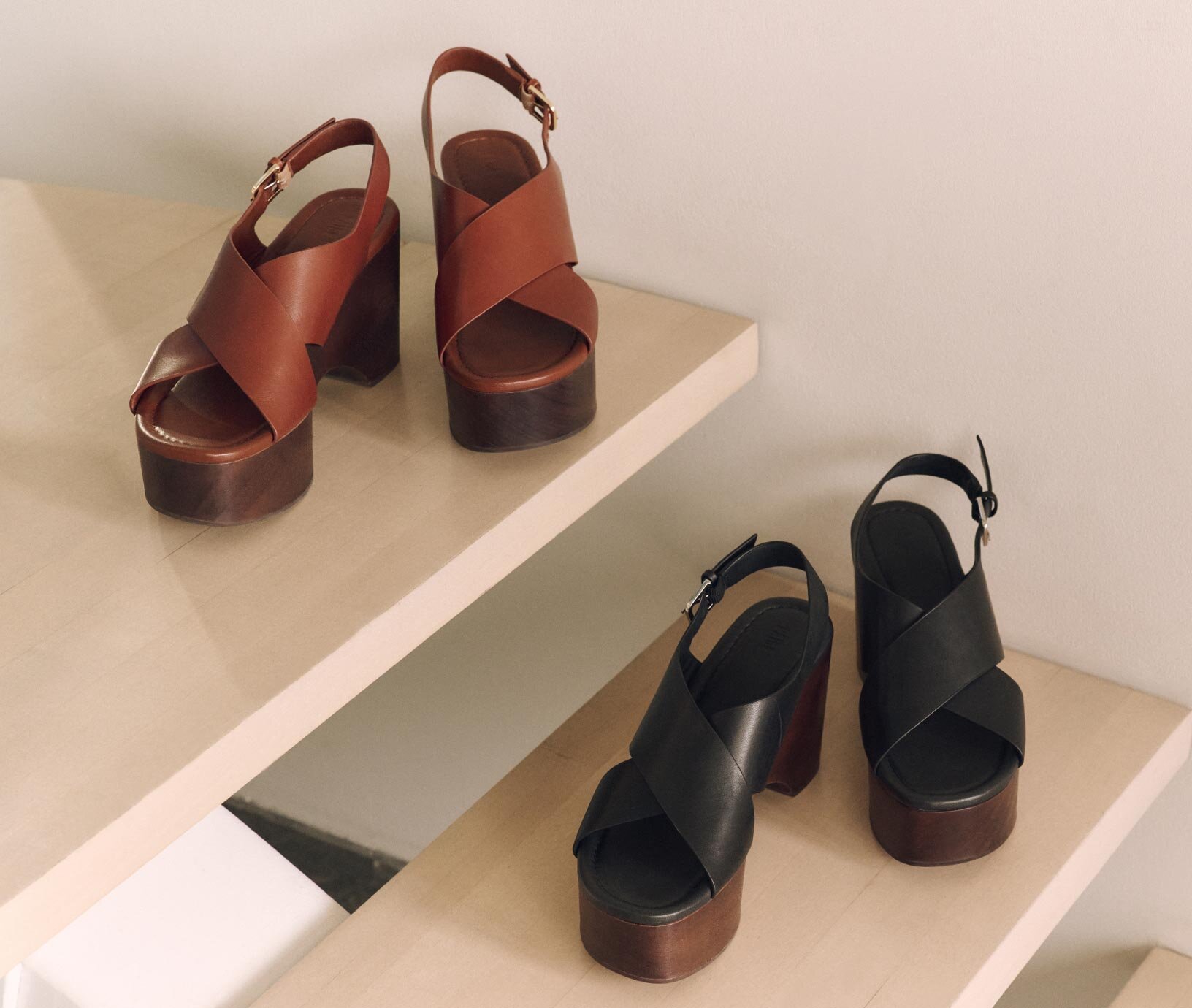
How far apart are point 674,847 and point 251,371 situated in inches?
13.9

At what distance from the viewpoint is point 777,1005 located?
0.69 meters

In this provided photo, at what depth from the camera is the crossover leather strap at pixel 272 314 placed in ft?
2.27

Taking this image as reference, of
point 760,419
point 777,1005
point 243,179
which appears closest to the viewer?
point 777,1005

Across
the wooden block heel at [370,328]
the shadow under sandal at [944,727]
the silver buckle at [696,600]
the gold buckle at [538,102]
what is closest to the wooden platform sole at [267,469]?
the wooden block heel at [370,328]

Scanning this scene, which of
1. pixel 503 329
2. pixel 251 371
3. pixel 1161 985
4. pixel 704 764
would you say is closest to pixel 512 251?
pixel 503 329

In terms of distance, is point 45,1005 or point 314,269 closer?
point 314,269

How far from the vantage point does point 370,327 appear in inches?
32.5

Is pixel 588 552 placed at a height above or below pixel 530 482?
below

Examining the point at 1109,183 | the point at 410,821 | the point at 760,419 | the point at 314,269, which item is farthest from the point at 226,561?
the point at 410,821

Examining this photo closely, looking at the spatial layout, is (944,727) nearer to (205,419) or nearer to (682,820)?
(682,820)

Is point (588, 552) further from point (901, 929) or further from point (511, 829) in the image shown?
point (901, 929)

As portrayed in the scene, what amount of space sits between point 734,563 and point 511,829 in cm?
23

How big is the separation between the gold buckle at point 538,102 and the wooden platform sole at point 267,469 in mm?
128

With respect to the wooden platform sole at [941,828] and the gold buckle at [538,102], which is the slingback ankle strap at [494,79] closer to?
the gold buckle at [538,102]
